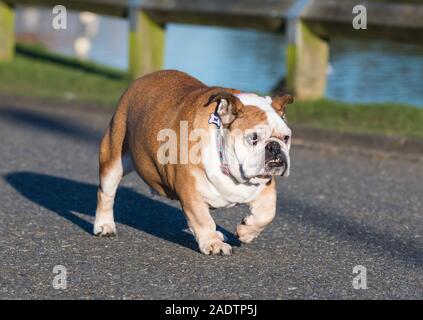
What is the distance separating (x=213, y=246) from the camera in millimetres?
6379

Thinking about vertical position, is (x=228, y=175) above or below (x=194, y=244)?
above

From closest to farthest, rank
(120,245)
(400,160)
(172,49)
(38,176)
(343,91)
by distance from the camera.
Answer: (120,245), (38,176), (400,160), (343,91), (172,49)

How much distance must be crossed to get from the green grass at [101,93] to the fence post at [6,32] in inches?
7.8

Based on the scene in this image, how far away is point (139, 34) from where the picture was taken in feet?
45.4

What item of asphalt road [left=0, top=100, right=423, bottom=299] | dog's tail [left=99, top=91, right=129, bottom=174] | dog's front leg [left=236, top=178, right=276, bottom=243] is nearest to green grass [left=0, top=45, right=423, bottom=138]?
asphalt road [left=0, top=100, right=423, bottom=299]

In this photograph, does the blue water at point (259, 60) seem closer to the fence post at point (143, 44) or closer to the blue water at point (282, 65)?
the blue water at point (282, 65)

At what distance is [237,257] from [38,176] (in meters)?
3.14

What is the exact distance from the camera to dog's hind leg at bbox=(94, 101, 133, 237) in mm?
7055

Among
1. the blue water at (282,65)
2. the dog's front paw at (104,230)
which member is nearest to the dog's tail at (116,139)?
the dog's front paw at (104,230)

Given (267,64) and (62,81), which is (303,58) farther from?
(267,64)

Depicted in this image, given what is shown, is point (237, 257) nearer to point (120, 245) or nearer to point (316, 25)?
point (120, 245)

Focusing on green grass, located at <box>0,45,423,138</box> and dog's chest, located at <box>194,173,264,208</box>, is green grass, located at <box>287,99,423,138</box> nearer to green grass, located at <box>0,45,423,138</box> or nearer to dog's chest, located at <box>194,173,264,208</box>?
green grass, located at <box>0,45,423,138</box>

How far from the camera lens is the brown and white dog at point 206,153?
614 centimetres
